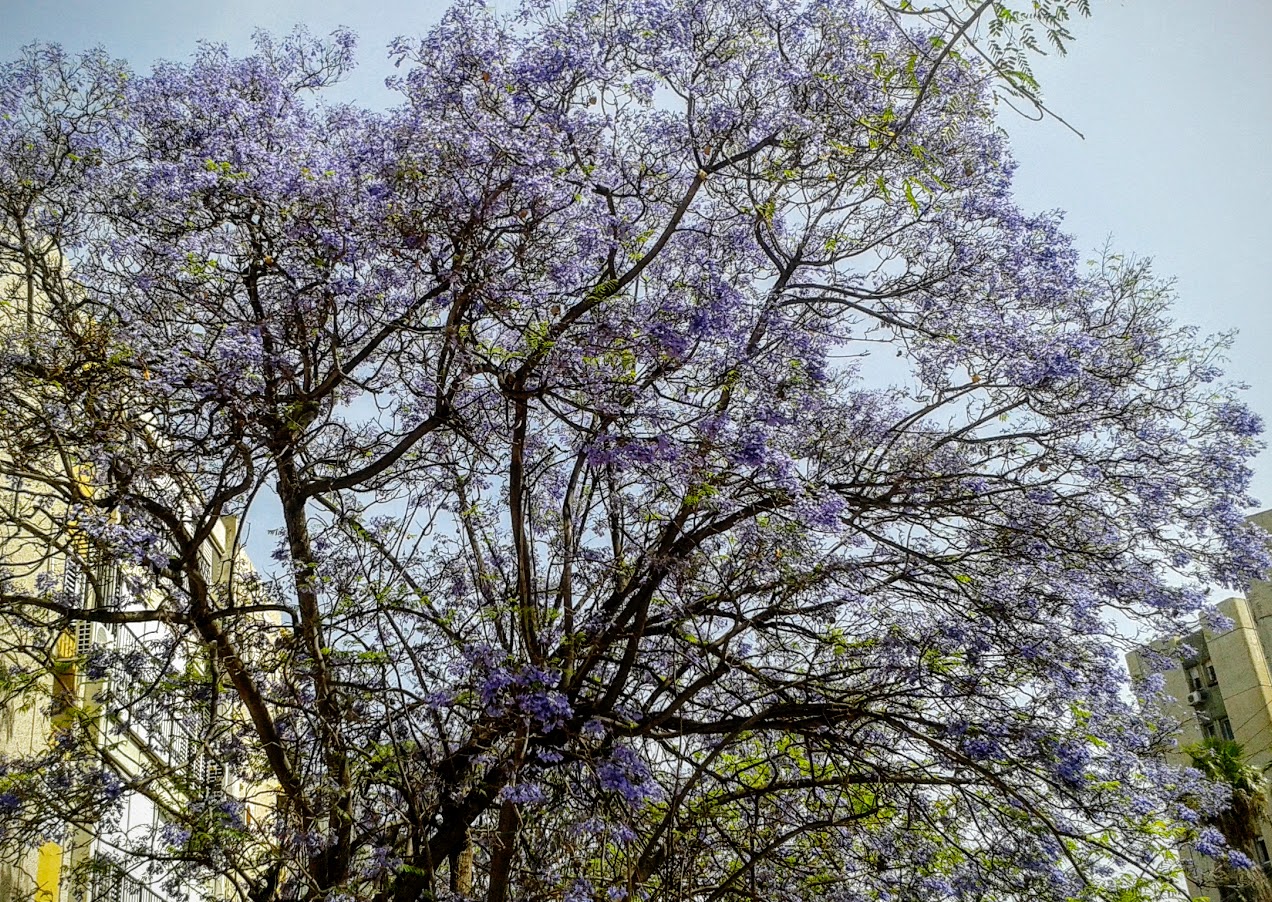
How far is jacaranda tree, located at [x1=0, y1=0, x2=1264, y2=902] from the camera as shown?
24.8 ft

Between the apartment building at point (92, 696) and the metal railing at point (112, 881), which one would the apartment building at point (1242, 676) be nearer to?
the metal railing at point (112, 881)

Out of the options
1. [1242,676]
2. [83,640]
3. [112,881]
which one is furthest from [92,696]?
[1242,676]

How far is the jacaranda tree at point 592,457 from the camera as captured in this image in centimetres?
755

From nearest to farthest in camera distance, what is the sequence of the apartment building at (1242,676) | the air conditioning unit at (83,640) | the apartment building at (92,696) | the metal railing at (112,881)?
the apartment building at (92,696)
the metal railing at (112,881)
the air conditioning unit at (83,640)
the apartment building at (1242,676)

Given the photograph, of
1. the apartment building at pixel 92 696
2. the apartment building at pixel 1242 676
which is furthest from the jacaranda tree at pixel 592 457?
the apartment building at pixel 1242 676

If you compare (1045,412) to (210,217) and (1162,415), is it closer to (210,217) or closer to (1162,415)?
(1162,415)

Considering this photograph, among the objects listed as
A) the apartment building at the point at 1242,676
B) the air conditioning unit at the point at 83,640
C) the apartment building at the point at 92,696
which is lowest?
the apartment building at the point at 92,696

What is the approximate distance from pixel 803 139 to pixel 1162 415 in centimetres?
297

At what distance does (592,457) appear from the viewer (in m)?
7.51

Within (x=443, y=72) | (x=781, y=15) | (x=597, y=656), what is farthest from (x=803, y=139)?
(x=597, y=656)

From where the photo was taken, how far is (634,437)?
7492mm

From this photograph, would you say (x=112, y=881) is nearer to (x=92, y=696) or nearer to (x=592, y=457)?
(x=92, y=696)

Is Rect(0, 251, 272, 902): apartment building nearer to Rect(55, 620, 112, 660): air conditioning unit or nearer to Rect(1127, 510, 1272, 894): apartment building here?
Rect(55, 620, 112, 660): air conditioning unit

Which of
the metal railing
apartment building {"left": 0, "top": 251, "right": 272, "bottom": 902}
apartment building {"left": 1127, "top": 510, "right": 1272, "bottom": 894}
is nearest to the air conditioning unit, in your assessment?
apartment building {"left": 0, "top": 251, "right": 272, "bottom": 902}
